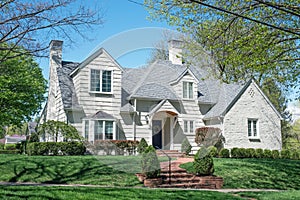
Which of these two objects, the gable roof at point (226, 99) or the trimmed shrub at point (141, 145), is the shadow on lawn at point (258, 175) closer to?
the trimmed shrub at point (141, 145)

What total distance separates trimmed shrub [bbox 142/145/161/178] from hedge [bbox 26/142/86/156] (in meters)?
6.09

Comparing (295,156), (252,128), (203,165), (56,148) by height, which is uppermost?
(252,128)

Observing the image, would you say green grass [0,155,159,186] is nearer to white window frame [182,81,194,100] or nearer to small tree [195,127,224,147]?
small tree [195,127,224,147]

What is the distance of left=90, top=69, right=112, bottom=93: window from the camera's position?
19433 millimetres

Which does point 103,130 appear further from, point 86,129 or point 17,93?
A: point 17,93

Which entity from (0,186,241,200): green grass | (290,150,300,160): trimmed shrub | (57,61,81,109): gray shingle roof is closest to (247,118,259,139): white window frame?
(290,150,300,160): trimmed shrub

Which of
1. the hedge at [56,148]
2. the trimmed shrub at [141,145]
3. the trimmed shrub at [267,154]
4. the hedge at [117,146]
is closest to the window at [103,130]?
the hedge at [117,146]

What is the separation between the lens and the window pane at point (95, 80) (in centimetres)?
1940

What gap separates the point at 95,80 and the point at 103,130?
3071 mm

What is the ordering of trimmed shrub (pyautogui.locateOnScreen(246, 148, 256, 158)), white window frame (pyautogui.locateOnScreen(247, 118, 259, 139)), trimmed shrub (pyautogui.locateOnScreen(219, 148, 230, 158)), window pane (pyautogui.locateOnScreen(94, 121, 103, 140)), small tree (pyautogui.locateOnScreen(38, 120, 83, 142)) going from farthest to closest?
white window frame (pyautogui.locateOnScreen(247, 118, 259, 139)) < trimmed shrub (pyautogui.locateOnScreen(246, 148, 256, 158)) < trimmed shrub (pyautogui.locateOnScreen(219, 148, 230, 158)) < window pane (pyautogui.locateOnScreen(94, 121, 103, 140)) < small tree (pyautogui.locateOnScreen(38, 120, 83, 142))

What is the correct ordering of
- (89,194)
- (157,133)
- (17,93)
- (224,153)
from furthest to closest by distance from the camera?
(17,93) → (157,133) → (224,153) → (89,194)

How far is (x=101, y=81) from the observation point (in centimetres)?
1964

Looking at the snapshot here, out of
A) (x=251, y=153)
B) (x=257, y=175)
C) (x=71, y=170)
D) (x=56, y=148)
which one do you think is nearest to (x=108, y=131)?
(x=56, y=148)

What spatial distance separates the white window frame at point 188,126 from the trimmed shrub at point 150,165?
32.3 ft
